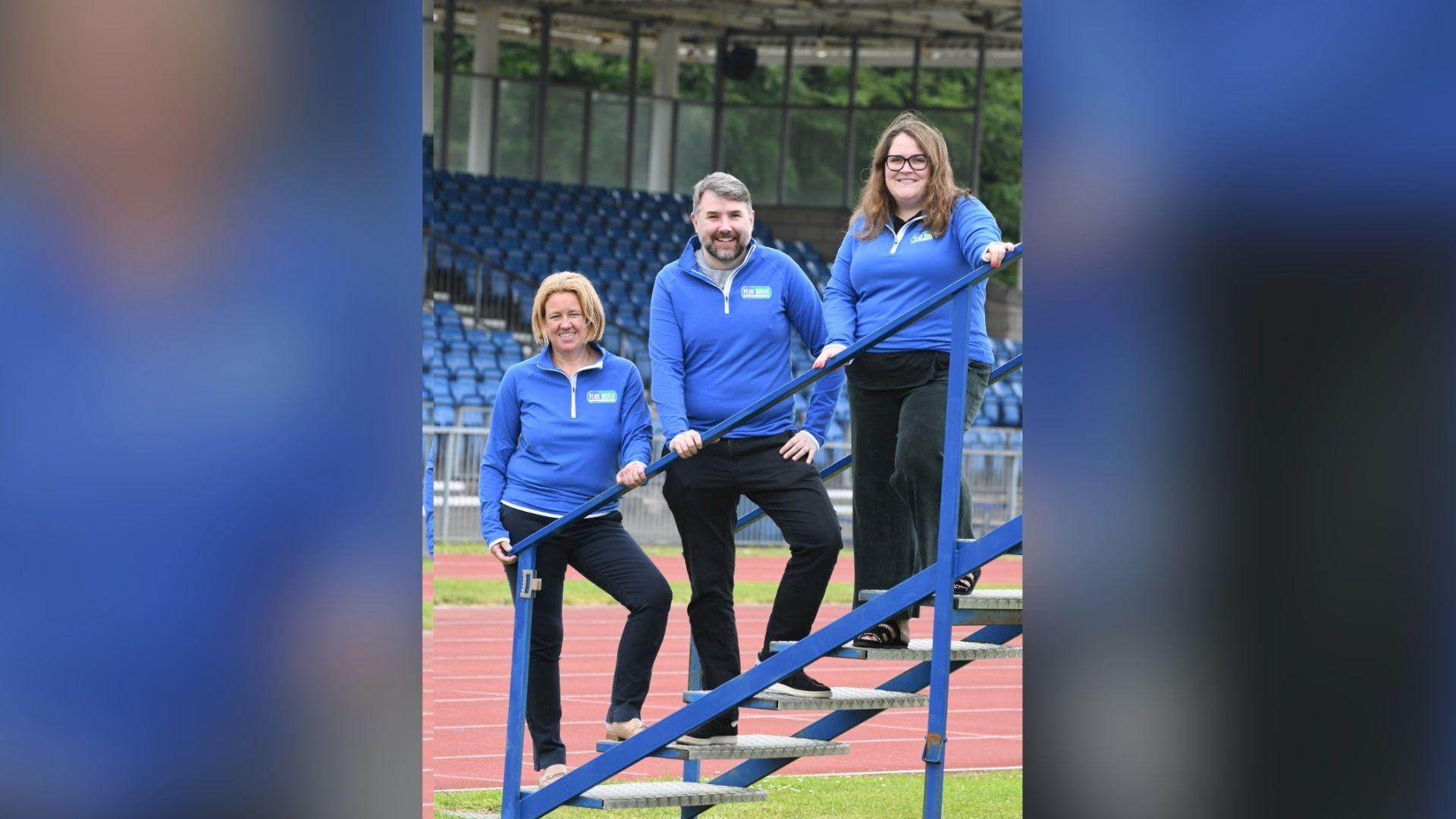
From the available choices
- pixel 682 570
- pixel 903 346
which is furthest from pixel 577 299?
pixel 682 570

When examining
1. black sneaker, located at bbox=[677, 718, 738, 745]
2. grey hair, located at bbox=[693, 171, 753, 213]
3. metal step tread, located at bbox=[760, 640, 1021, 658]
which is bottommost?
black sneaker, located at bbox=[677, 718, 738, 745]

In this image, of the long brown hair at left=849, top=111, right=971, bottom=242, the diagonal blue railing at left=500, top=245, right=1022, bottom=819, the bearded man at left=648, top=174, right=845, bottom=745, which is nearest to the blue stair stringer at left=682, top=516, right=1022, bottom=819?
the diagonal blue railing at left=500, top=245, right=1022, bottom=819

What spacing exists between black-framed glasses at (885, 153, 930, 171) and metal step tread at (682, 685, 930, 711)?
1.75 m

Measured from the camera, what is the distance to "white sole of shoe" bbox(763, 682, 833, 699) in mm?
5812

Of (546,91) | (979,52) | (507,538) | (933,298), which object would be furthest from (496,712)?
(979,52)

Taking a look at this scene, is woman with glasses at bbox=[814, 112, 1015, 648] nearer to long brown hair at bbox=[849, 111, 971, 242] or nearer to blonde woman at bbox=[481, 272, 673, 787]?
long brown hair at bbox=[849, 111, 971, 242]

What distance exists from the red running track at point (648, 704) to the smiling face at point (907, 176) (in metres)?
2.83

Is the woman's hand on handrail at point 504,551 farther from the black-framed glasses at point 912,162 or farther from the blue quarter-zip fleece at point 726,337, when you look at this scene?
the black-framed glasses at point 912,162

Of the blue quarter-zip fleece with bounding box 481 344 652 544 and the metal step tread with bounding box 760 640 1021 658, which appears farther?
the blue quarter-zip fleece with bounding box 481 344 652 544

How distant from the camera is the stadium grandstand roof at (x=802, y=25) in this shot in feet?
93.4

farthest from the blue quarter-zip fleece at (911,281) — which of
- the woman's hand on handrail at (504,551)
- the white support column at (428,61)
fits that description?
the white support column at (428,61)
